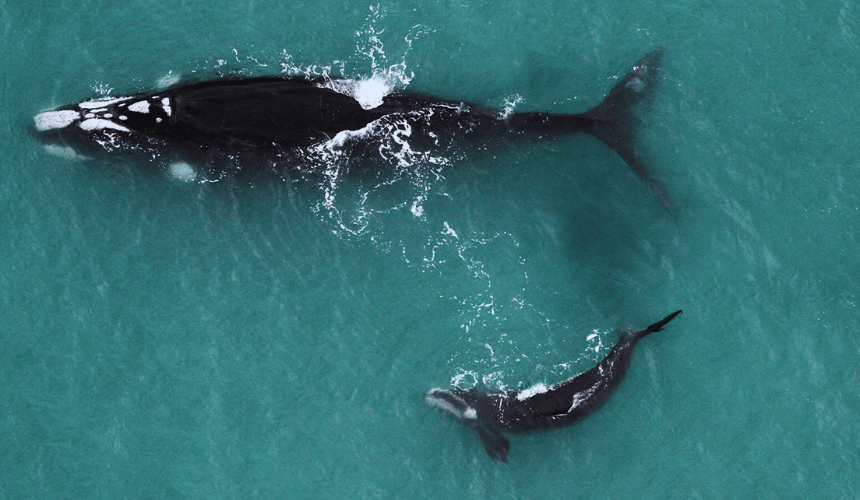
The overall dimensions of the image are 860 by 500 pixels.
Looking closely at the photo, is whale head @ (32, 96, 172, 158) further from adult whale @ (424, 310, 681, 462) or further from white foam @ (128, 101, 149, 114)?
adult whale @ (424, 310, 681, 462)

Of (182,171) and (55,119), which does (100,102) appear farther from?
(182,171)

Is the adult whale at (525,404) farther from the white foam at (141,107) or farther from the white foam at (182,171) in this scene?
the white foam at (141,107)

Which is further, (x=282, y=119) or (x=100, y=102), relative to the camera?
(x=100, y=102)

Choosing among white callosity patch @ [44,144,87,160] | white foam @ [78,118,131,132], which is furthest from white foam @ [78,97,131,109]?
white callosity patch @ [44,144,87,160]

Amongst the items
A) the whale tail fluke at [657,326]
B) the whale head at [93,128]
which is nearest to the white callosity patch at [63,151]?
the whale head at [93,128]

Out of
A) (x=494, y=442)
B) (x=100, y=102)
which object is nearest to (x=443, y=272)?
(x=494, y=442)

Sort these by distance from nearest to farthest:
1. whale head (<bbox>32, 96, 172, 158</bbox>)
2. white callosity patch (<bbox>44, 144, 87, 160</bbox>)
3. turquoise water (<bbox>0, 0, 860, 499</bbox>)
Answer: turquoise water (<bbox>0, 0, 860, 499</bbox>) → whale head (<bbox>32, 96, 172, 158</bbox>) → white callosity patch (<bbox>44, 144, 87, 160</bbox>)
